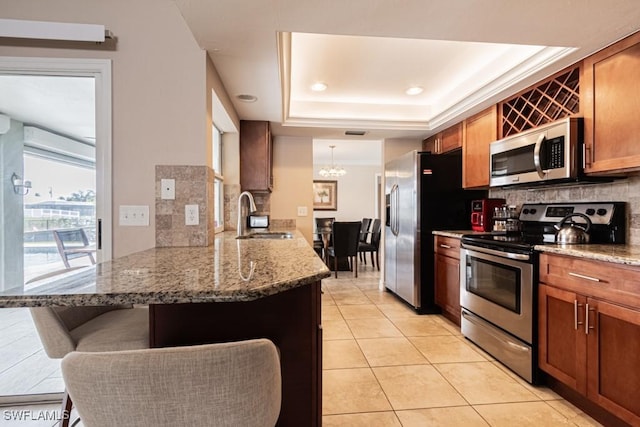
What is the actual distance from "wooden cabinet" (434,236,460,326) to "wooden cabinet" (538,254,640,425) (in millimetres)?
1038

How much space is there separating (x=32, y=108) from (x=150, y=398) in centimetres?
222

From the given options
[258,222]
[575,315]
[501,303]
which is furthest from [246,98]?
[575,315]

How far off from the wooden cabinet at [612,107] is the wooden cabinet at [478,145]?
0.89 m

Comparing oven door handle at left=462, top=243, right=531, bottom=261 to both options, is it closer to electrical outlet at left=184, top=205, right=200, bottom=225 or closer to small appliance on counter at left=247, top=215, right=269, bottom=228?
electrical outlet at left=184, top=205, right=200, bottom=225

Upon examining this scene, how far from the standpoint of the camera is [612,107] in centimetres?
192

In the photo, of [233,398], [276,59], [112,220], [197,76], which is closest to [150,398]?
[233,398]

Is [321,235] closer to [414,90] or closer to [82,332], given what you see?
[414,90]

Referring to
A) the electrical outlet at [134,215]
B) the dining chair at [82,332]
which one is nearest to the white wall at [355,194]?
the electrical outlet at [134,215]

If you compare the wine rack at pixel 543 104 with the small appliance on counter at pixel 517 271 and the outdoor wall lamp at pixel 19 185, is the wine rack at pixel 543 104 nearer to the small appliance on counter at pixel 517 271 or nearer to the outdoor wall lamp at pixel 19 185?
the small appliance on counter at pixel 517 271

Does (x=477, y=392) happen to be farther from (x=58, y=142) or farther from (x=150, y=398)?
(x=58, y=142)

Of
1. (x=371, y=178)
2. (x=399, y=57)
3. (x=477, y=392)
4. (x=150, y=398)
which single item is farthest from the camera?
(x=371, y=178)

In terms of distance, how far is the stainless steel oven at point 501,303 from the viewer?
2.08 metres

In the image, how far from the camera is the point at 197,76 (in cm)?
193

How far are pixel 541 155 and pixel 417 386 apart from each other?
5.73ft
